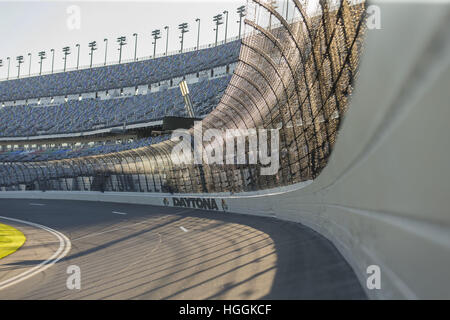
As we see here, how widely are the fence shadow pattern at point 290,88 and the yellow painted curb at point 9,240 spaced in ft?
27.3

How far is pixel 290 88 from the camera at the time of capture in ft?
42.5

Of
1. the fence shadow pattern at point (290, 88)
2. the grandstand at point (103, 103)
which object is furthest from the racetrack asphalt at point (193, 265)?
the grandstand at point (103, 103)

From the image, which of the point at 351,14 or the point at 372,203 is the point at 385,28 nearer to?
the point at 372,203

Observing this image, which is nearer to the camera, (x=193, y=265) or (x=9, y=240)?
(x=193, y=265)

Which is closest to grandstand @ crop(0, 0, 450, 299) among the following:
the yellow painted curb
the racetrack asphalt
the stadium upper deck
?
the racetrack asphalt

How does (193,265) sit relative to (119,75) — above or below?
below

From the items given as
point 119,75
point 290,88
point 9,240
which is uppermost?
point 119,75

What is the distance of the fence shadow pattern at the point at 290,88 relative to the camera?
8195 millimetres

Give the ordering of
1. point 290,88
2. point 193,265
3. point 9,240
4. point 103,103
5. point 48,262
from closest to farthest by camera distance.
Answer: point 193,265 → point 48,262 → point 290,88 → point 9,240 → point 103,103

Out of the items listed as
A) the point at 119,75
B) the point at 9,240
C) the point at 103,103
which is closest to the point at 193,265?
the point at 9,240

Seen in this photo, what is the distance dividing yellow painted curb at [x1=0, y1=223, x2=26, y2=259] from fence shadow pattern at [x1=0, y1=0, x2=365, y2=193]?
8.33 metres

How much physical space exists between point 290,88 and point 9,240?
10.4 m

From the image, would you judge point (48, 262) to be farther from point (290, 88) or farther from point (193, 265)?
point (290, 88)
